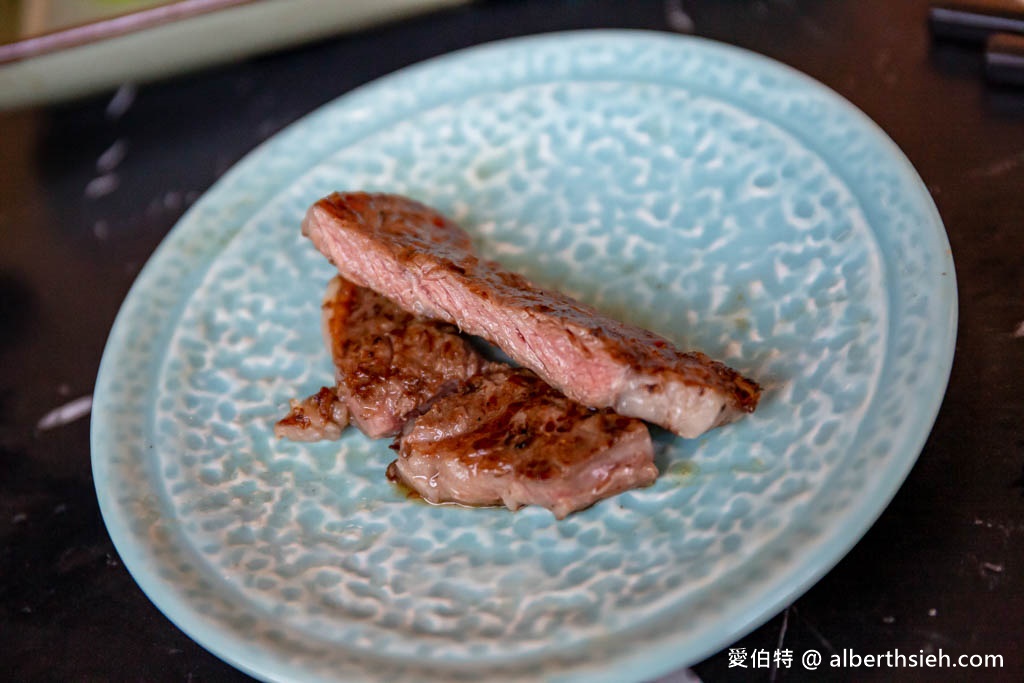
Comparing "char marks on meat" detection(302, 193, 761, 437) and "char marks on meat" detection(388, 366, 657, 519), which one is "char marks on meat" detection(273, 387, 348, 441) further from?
"char marks on meat" detection(302, 193, 761, 437)

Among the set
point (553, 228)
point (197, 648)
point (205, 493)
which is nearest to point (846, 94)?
point (553, 228)

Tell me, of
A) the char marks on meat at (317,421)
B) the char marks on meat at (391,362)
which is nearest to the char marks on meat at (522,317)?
the char marks on meat at (391,362)

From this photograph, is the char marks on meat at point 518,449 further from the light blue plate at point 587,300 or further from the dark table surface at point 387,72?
the dark table surface at point 387,72

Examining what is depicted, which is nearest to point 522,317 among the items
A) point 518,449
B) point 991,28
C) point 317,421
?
point 518,449

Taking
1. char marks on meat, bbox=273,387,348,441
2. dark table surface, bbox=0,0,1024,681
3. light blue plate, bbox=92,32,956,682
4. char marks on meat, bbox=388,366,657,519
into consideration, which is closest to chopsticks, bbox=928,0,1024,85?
dark table surface, bbox=0,0,1024,681

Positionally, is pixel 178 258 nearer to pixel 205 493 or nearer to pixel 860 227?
pixel 205 493

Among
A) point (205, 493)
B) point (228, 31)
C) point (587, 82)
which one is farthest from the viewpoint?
point (228, 31)

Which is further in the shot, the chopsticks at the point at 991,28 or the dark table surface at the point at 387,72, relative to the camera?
the chopsticks at the point at 991,28
